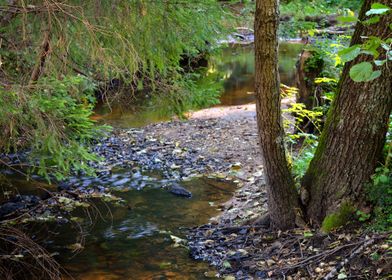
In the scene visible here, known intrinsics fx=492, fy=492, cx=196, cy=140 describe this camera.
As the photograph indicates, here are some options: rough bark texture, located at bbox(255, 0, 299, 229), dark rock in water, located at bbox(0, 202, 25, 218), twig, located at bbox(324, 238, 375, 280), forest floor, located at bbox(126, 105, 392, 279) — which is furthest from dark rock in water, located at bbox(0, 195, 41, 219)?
twig, located at bbox(324, 238, 375, 280)

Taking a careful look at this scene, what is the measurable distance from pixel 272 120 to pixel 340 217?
4.15ft

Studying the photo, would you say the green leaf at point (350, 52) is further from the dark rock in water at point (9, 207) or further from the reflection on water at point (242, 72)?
the reflection on water at point (242, 72)

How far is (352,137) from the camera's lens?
199 inches

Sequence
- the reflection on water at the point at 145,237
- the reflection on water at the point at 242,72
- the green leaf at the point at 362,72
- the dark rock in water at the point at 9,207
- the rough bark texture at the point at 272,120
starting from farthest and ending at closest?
the reflection on water at the point at 242,72, the dark rock in water at the point at 9,207, the reflection on water at the point at 145,237, the rough bark texture at the point at 272,120, the green leaf at the point at 362,72

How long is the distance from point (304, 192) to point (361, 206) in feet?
2.28

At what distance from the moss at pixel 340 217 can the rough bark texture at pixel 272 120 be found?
0.48 m

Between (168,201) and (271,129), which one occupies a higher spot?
(271,129)

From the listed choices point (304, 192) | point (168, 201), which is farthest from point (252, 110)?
point (304, 192)

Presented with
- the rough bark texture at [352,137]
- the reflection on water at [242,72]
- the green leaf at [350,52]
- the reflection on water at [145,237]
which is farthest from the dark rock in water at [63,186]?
the green leaf at [350,52]

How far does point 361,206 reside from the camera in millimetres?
5180

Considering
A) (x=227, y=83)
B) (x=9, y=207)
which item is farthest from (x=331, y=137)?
(x=227, y=83)

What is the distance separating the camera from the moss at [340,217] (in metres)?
5.23

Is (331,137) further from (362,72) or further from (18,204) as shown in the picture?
(18,204)

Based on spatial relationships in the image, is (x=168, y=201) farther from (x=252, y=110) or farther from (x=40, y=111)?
(x=252, y=110)
